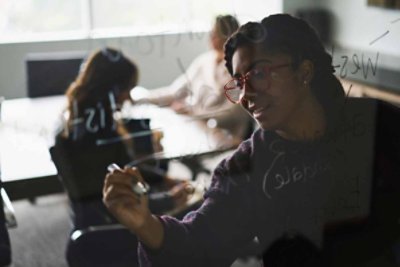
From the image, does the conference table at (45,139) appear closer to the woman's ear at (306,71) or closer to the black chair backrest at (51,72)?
the black chair backrest at (51,72)

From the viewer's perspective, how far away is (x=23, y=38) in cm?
72

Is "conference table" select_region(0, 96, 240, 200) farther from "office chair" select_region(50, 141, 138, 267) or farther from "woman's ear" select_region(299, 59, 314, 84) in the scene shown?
"woman's ear" select_region(299, 59, 314, 84)

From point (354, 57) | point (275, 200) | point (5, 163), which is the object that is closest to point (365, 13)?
point (354, 57)

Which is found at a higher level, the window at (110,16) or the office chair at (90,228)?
the window at (110,16)

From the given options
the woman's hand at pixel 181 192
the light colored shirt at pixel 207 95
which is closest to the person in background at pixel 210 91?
the light colored shirt at pixel 207 95

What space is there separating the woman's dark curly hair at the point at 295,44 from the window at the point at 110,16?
0.04 m

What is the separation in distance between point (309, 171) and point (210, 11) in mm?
272

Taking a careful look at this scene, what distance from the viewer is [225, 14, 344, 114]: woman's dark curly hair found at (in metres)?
0.67

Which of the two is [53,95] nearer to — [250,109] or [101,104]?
[101,104]

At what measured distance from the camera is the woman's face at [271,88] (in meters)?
0.68

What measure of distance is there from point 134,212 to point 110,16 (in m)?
0.29

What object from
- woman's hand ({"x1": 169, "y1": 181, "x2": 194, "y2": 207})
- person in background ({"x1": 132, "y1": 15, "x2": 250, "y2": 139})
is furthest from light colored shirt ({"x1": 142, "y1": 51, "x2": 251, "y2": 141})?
woman's hand ({"x1": 169, "y1": 181, "x2": 194, "y2": 207})

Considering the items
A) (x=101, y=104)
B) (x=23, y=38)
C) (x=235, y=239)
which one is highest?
(x=23, y=38)

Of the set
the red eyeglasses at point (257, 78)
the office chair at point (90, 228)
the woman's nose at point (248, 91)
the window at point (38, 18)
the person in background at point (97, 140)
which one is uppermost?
the window at point (38, 18)
